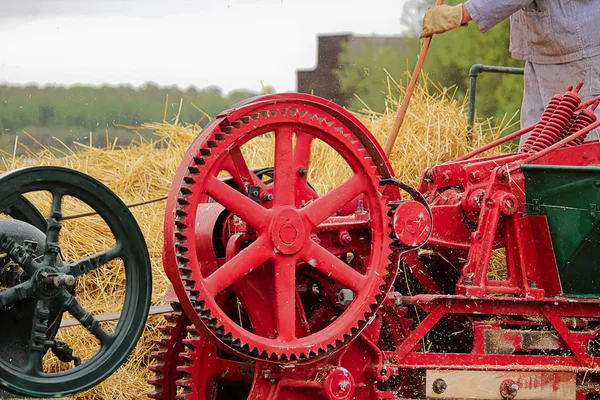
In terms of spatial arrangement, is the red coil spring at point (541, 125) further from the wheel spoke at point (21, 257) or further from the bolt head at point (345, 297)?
the wheel spoke at point (21, 257)

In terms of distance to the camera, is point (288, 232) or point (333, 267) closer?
point (288, 232)

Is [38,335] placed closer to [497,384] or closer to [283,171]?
[283,171]

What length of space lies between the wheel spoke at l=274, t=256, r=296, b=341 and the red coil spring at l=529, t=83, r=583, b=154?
135cm

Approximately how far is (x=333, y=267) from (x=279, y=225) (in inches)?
10.6

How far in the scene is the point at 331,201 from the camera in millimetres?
3445

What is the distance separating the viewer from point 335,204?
346 centimetres

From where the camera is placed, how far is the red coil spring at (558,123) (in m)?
4.14

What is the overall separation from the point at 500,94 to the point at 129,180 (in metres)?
8.04

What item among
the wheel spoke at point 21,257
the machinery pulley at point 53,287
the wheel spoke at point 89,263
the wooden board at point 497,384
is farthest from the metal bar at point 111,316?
the wooden board at point 497,384

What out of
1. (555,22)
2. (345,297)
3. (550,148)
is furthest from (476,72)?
(345,297)

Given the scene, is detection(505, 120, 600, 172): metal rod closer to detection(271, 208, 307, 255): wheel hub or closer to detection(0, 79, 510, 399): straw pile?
detection(271, 208, 307, 255): wheel hub

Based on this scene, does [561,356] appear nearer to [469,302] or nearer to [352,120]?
[469,302]

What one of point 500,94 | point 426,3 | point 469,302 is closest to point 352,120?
point 469,302

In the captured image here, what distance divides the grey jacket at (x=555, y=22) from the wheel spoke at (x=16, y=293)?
104 inches
